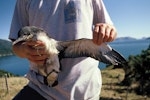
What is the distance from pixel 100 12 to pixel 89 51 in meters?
0.68

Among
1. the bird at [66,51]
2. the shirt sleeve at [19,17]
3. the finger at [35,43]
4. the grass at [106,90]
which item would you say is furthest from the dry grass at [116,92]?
the finger at [35,43]

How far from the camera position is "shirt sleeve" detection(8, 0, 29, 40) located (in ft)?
12.0

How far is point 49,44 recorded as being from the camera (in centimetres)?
273

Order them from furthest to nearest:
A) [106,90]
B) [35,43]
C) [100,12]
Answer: [106,90], [100,12], [35,43]

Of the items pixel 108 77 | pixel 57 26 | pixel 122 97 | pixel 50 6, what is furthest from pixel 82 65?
pixel 108 77

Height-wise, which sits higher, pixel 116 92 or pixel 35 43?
pixel 35 43

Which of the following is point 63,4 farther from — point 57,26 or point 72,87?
point 72,87

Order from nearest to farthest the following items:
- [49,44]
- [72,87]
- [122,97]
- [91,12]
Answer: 1. [49,44]
2. [72,87]
3. [91,12]
4. [122,97]

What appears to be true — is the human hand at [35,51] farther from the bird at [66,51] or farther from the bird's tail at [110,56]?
the bird's tail at [110,56]

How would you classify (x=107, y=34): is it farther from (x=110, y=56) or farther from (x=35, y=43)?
(x=35, y=43)

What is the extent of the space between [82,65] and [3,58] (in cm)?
18358

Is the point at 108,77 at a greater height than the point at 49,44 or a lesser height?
lesser

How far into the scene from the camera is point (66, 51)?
2980mm

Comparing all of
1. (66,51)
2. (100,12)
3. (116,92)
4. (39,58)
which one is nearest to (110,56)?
(66,51)
